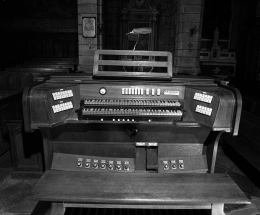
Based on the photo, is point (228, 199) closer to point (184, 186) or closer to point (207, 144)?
point (184, 186)

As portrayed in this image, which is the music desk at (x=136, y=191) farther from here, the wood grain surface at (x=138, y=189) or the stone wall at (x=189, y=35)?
the stone wall at (x=189, y=35)

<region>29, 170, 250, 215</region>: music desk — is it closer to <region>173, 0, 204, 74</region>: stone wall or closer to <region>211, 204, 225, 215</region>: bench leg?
<region>211, 204, 225, 215</region>: bench leg

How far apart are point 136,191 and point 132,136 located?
78 cm

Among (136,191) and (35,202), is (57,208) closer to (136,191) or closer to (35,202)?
(136,191)

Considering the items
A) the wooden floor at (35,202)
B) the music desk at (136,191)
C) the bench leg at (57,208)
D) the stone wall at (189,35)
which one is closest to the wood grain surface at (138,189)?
the music desk at (136,191)

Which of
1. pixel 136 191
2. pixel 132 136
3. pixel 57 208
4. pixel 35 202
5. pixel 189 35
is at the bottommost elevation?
pixel 35 202

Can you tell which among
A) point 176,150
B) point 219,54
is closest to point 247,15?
point 219,54

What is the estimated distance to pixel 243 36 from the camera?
9.66 metres

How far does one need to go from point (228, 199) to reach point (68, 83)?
74.5 inches

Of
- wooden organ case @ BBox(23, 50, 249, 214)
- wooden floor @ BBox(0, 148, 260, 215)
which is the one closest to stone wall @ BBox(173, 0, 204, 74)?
wooden floor @ BBox(0, 148, 260, 215)

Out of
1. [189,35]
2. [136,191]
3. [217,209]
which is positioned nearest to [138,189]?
[136,191]

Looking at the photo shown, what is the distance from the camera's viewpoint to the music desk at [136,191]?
180 centimetres

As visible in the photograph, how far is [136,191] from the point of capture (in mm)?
1895

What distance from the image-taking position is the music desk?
5.92 ft
